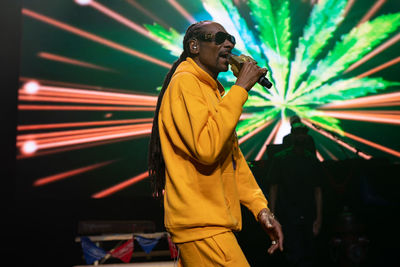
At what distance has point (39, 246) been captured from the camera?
506cm

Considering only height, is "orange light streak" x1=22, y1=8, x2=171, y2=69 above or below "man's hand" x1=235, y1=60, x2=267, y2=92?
above

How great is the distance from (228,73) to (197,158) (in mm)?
4586

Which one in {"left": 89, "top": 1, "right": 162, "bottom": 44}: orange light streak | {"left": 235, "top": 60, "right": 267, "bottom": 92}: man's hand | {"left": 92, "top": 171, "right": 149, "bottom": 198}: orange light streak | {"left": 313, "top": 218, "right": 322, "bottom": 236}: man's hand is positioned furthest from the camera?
{"left": 89, "top": 1, "right": 162, "bottom": 44}: orange light streak

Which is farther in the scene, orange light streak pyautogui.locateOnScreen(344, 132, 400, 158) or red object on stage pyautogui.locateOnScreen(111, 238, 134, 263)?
orange light streak pyautogui.locateOnScreen(344, 132, 400, 158)

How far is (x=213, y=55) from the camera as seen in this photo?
1722 millimetres

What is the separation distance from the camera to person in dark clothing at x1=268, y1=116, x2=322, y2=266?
415 centimetres

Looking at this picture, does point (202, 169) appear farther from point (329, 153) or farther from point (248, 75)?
point (329, 153)

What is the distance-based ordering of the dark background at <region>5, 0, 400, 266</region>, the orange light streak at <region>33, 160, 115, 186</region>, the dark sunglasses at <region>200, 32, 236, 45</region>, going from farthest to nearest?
1. the orange light streak at <region>33, 160, 115, 186</region>
2. the dark background at <region>5, 0, 400, 266</region>
3. the dark sunglasses at <region>200, 32, 236, 45</region>

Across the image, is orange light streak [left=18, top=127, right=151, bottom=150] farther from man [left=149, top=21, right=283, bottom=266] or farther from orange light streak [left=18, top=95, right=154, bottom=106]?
man [left=149, top=21, right=283, bottom=266]

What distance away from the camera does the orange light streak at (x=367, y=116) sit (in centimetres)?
582

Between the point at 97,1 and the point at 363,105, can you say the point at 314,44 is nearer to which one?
the point at 363,105

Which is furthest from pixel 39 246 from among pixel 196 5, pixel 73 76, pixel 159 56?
pixel 196 5

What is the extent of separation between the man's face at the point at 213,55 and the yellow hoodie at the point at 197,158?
170 mm

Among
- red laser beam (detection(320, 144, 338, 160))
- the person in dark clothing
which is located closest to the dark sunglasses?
the person in dark clothing
